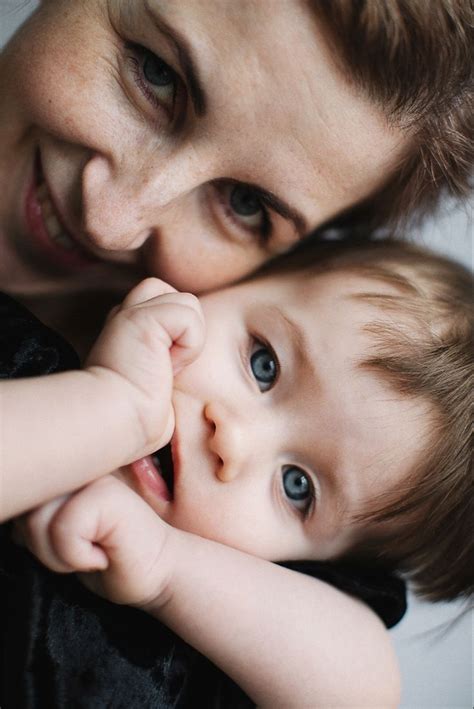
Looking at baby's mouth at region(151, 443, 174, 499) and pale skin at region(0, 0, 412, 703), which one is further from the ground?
pale skin at region(0, 0, 412, 703)

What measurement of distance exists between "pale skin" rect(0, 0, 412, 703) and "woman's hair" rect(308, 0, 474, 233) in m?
0.02

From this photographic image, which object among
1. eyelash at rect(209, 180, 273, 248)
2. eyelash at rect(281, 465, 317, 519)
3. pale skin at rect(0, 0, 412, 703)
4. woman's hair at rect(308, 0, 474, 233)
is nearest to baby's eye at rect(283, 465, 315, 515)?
eyelash at rect(281, 465, 317, 519)

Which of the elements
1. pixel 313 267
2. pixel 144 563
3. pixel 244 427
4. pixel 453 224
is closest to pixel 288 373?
pixel 244 427

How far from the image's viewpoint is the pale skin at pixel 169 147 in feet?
2.94

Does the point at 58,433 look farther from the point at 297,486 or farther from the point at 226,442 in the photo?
the point at 297,486

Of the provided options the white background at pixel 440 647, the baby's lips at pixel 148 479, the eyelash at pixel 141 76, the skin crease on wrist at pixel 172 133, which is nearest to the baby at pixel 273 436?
the baby's lips at pixel 148 479

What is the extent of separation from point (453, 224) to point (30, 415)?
1.15 m

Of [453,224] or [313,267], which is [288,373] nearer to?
[313,267]

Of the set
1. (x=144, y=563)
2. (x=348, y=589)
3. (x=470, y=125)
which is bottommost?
(x=348, y=589)

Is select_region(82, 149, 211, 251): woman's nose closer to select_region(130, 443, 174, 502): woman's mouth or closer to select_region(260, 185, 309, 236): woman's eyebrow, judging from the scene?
select_region(260, 185, 309, 236): woman's eyebrow

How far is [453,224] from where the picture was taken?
162cm

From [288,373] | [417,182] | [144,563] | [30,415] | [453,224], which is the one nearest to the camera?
[30,415]

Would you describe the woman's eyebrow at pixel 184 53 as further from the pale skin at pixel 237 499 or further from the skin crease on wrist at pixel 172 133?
the pale skin at pixel 237 499

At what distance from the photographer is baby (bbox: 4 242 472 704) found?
80cm
